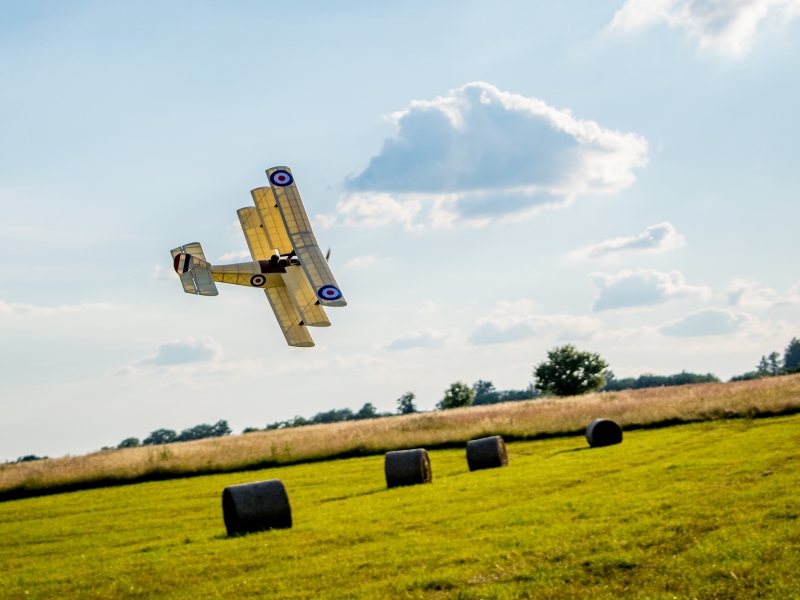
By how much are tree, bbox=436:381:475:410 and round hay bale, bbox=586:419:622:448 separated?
2174 inches

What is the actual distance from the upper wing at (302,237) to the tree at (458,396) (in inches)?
3038

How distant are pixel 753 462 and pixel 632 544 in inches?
311

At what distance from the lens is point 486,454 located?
25.1 m

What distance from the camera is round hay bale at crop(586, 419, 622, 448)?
28047 millimetres

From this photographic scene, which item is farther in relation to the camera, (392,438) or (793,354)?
(793,354)

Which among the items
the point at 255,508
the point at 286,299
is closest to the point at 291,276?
the point at 286,299

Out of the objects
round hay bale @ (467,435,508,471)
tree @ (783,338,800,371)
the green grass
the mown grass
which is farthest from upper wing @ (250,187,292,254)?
tree @ (783,338,800,371)

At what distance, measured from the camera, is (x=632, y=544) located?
1170 cm

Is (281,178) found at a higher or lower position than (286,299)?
higher

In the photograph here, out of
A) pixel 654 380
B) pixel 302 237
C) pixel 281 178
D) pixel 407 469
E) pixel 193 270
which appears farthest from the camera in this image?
pixel 654 380

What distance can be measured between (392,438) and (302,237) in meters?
30.5

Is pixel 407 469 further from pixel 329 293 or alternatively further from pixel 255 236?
pixel 329 293

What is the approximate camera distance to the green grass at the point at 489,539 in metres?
10.5

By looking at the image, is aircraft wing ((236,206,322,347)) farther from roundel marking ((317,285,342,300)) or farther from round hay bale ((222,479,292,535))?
round hay bale ((222,479,292,535))
